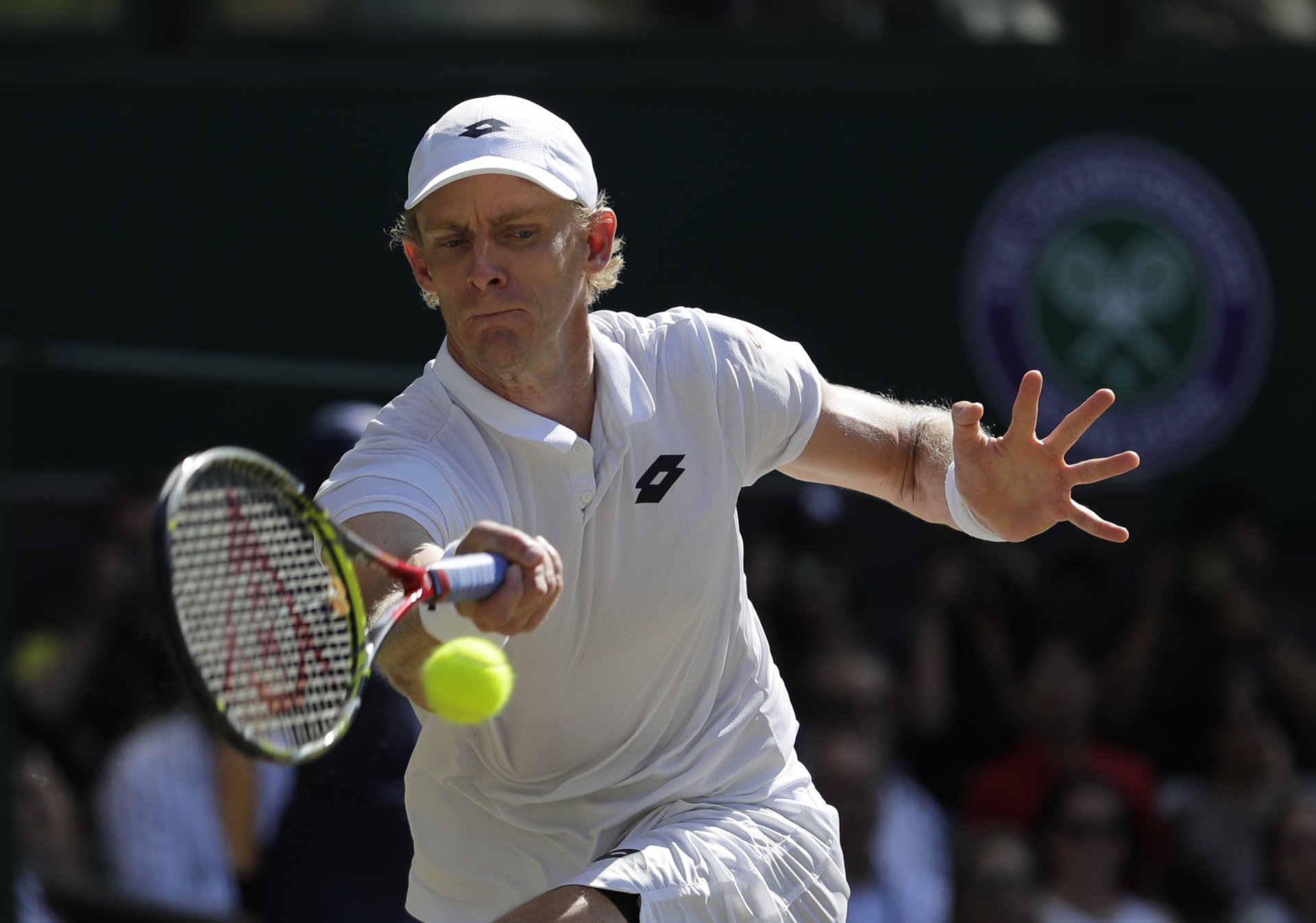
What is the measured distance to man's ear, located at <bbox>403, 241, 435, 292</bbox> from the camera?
312 cm

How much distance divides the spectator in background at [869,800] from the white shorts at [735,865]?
212 centimetres

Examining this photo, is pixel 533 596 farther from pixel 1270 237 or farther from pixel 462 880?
pixel 1270 237

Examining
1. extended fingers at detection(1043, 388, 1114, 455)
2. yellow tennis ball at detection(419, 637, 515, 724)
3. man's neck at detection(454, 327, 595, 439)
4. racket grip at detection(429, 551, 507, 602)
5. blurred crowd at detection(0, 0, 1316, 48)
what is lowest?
yellow tennis ball at detection(419, 637, 515, 724)

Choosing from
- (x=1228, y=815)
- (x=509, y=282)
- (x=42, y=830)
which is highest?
(x=509, y=282)

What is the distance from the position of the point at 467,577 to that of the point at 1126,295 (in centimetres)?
527

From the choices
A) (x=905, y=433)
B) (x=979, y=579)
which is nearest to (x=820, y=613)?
(x=979, y=579)

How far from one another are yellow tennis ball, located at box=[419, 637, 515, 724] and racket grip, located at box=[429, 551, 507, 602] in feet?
0.23

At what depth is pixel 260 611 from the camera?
2777mm

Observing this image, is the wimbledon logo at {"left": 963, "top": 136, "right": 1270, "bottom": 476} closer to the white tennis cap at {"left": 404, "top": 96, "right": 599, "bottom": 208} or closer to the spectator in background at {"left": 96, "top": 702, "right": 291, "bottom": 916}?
the spectator in background at {"left": 96, "top": 702, "right": 291, "bottom": 916}

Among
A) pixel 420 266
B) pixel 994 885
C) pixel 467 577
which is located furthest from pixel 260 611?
pixel 994 885

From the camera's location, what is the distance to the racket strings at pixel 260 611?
2574 mm

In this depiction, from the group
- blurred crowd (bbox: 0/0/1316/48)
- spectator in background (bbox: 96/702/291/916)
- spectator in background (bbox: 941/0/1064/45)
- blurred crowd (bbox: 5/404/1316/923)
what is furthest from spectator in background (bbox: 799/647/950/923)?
spectator in background (bbox: 941/0/1064/45)

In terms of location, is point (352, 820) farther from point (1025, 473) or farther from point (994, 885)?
point (1025, 473)

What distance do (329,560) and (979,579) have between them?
3827 mm
